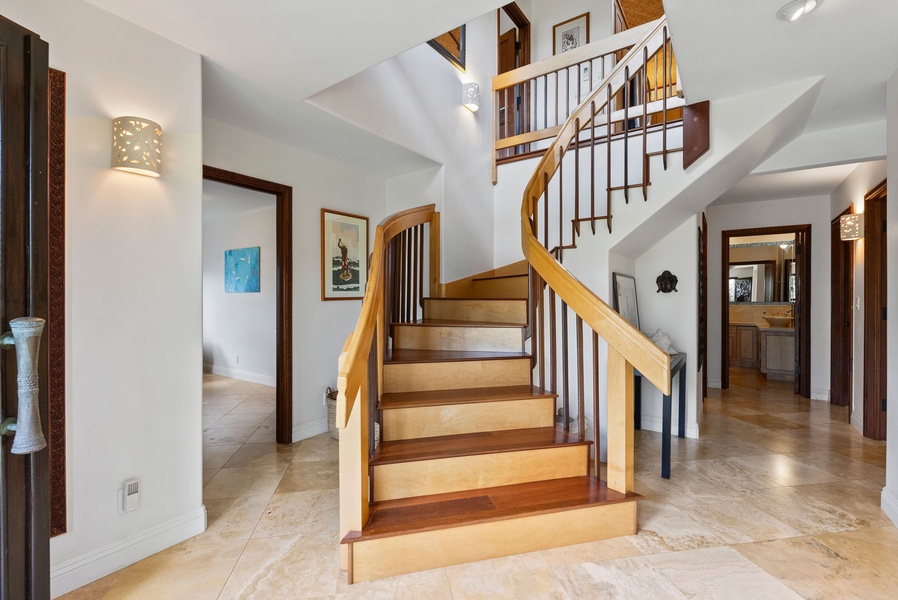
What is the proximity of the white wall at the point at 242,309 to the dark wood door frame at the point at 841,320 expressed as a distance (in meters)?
6.60

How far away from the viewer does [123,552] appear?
1805 millimetres

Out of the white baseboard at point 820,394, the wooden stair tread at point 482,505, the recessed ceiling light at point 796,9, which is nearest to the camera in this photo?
the recessed ceiling light at point 796,9

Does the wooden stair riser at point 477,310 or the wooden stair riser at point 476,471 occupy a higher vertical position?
the wooden stair riser at point 477,310

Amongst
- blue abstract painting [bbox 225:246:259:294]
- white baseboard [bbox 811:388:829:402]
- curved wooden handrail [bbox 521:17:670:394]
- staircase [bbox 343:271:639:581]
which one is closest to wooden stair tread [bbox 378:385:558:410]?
staircase [bbox 343:271:639:581]

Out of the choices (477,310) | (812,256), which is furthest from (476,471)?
(812,256)

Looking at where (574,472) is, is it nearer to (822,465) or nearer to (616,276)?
(616,276)

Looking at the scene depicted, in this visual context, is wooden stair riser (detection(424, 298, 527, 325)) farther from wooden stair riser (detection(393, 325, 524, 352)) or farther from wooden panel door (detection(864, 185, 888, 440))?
wooden panel door (detection(864, 185, 888, 440))

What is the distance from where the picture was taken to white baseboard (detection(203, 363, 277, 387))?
18.1ft

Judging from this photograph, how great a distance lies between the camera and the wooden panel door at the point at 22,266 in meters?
1.06

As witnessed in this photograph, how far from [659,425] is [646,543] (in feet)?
6.47

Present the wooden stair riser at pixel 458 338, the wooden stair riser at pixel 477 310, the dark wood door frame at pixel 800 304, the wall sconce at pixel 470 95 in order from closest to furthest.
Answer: the wooden stair riser at pixel 458 338, the wooden stair riser at pixel 477 310, the wall sconce at pixel 470 95, the dark wood door frame at pixel 800 304

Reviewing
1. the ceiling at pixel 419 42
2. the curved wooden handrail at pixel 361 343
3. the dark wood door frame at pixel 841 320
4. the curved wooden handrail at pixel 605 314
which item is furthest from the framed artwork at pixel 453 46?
the dark wood door frame at pixel 841 320

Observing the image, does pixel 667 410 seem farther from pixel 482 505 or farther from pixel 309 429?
pixel 309 429

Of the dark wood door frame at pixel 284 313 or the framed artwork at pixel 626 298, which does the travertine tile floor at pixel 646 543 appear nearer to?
the dark wood door frame at pixel 284 313
